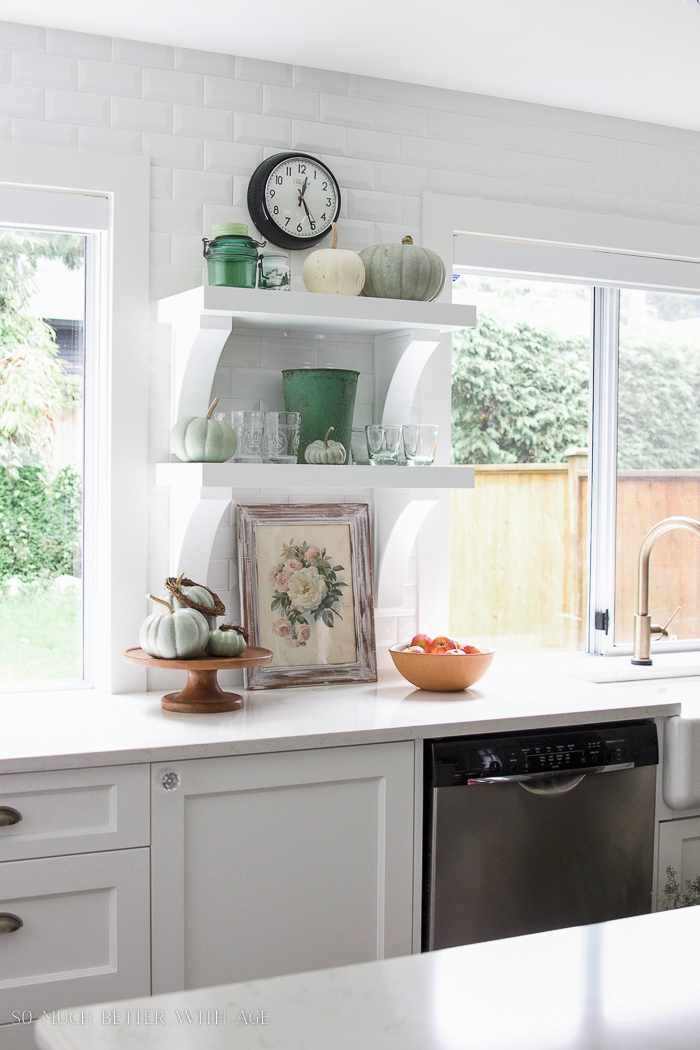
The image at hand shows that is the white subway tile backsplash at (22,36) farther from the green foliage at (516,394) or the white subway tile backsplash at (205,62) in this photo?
the green foliage at (516,394)

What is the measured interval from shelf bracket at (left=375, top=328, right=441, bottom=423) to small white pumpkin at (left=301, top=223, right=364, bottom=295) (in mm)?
227

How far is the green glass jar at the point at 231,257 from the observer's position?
7.69ft

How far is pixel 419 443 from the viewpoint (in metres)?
2.56

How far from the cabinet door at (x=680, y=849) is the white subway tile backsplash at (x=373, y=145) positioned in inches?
74.9

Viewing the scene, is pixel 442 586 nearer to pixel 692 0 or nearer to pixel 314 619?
pixel 314 619

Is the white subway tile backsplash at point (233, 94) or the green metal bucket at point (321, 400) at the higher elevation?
the white subway tile backsplash at point (233, 94)

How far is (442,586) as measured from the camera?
2.86 metres

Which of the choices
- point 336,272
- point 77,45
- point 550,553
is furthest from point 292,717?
point 77,45

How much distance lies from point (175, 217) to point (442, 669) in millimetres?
1337

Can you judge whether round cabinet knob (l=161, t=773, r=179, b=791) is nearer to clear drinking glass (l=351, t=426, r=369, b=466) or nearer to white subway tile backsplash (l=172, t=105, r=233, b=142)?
clear drinking glass (l=351, t=426, r=369, b=466)

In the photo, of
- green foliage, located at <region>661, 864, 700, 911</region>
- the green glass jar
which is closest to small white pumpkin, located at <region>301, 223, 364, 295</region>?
the green glass jar

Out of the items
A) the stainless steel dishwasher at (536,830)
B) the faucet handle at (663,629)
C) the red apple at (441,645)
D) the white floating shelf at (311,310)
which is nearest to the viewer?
the stainless steel dishwasher at (536,830)

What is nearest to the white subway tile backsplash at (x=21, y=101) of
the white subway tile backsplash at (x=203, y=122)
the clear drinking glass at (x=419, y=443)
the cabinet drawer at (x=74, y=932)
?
the white subway tile backsplash at (x=203, y=122)

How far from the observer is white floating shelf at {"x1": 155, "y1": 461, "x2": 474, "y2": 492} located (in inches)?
89.7
